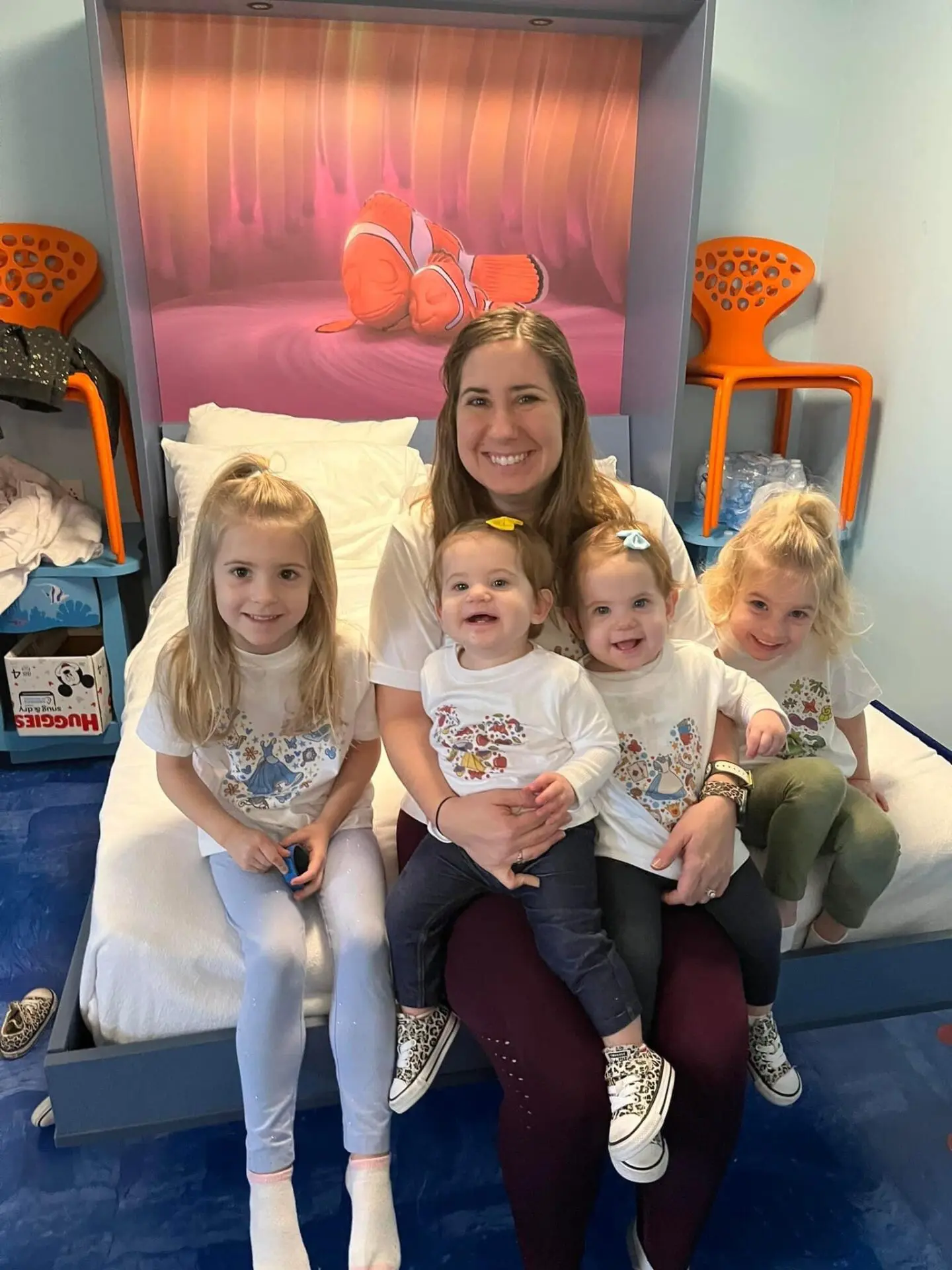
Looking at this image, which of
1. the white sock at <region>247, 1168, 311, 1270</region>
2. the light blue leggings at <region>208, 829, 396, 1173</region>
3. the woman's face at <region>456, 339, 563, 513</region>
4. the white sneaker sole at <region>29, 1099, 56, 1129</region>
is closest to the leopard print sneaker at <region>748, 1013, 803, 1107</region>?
the light blue leggings at <region>208, 829, 396, 1173</region>

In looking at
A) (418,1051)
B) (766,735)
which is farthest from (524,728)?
(418,1051)

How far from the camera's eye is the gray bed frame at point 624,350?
1157 mm

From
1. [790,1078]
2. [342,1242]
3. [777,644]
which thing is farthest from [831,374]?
[342,1242]

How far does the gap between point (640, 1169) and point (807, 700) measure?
2.23 ft

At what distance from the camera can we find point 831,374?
2.67 metres

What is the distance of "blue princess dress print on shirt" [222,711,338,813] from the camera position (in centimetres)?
128

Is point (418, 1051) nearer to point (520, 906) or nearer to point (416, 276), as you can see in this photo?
point (520, 906)

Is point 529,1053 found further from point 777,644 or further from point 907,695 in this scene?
point 907,695

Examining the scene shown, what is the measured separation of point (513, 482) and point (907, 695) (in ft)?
6.06

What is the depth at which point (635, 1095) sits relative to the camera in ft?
3.26

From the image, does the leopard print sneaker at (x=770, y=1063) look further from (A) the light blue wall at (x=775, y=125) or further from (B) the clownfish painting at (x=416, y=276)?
(B) the clownfish painting at (x=416, y=276)

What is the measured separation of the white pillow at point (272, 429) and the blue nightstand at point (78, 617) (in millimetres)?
380

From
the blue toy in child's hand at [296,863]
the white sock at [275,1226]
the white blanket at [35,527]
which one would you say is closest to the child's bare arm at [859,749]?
the blue toy in child's hand at [296,863]

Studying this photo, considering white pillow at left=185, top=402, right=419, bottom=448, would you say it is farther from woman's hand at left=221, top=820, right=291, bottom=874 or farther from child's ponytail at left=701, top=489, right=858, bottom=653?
woman's hand at left=221, top=820, right=291, bottom=874
